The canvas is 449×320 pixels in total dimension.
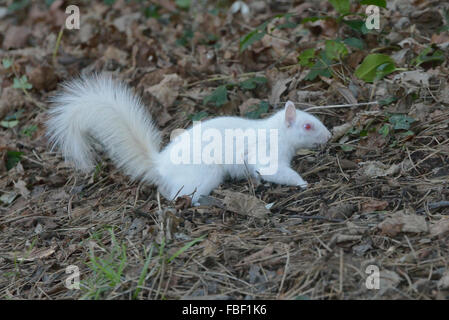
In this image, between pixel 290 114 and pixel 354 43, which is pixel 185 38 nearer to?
pixel 354 43

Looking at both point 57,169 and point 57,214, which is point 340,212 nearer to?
point 57,214

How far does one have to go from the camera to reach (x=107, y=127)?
3148 millimetres

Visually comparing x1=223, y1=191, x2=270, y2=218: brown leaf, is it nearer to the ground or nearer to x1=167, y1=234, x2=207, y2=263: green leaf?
the ground

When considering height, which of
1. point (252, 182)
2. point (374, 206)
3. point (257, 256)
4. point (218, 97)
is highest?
point (218, 97)

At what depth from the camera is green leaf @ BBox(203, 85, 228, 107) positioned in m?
3.68

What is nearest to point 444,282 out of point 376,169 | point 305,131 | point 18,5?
point 376,169

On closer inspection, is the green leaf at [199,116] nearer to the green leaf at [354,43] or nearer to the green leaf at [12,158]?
the green leaf at [354,43]

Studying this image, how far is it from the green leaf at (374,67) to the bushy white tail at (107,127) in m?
1.38

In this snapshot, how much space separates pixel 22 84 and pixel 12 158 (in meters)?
0.96

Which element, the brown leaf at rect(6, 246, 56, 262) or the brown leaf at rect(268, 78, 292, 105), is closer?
the brown leaf at rect(6, 246, 56, 262)

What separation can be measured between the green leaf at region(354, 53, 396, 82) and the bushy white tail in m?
1.38

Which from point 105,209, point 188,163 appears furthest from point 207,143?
point 105,209

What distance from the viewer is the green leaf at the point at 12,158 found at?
3.73m

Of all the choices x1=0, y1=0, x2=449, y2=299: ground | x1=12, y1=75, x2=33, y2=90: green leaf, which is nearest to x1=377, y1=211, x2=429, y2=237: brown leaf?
x1=0, y1=0, x2=449, y2=299: ground
